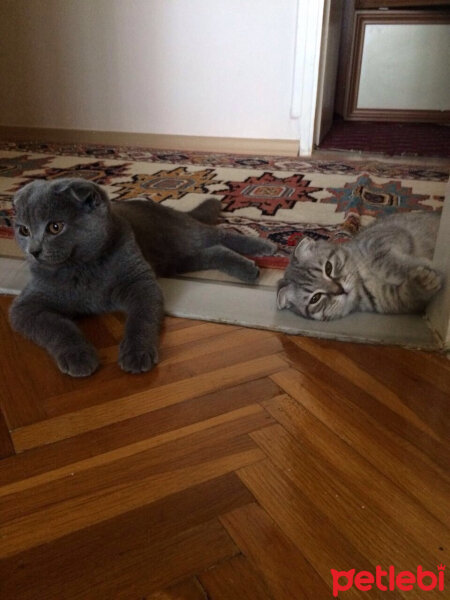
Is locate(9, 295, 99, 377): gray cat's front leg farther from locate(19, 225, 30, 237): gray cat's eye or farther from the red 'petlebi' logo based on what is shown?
the red 'petlebi' logo

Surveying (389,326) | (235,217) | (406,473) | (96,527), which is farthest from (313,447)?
(235,217)

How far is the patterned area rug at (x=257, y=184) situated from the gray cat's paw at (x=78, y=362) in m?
0.62

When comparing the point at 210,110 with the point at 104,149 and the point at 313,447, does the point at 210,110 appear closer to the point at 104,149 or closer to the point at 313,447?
the point at 104,149

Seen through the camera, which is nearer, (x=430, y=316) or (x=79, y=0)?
(x=430, y=316)

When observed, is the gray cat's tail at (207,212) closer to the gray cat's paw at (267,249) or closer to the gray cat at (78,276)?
the gray cat's paw at (267,249)

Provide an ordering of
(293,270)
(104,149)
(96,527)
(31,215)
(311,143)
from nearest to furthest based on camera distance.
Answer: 1. (96,527)
2. (31,215)
3. (293,270)
4. (311,143)
5. (104,149)

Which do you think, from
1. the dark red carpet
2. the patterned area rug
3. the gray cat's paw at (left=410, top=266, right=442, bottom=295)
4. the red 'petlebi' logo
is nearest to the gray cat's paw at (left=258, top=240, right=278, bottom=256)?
the patterned area rug

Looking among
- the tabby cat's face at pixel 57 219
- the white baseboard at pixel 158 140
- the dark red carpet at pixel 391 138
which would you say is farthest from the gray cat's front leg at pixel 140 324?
the dark red carpet at pixel 391 138

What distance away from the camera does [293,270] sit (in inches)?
44.5

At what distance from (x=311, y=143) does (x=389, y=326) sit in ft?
6.81

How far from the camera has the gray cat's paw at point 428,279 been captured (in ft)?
3.33

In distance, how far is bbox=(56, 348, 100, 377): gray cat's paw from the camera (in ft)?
2.96

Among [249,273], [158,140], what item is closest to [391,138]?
[158,140]

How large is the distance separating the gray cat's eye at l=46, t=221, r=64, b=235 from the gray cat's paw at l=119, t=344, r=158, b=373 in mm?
280
